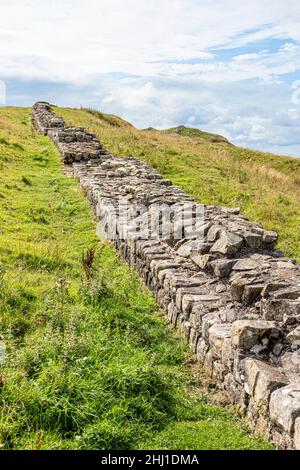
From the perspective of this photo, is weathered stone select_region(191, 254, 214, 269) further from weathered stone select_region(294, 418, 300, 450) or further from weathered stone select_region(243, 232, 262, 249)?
weathered stone select_region(294, 418, 300, 450)

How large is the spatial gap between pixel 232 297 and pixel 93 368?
2.42 meters

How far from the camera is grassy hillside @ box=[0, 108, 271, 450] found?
4660mm

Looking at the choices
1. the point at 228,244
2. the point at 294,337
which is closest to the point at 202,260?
the point at 228,244

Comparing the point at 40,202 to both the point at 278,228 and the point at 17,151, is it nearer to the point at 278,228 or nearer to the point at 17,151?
the point at 278,228

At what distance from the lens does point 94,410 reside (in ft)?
15.8

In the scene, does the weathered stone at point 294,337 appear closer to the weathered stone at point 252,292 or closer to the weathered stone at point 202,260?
the weathered stone at point 252,292

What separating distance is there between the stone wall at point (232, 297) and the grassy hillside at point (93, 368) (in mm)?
305

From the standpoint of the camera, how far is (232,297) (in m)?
6.96

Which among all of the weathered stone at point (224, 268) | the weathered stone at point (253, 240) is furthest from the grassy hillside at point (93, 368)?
the weathered stone at point (253, 240)

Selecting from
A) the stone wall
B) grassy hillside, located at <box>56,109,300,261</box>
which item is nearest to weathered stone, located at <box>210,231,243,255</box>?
the stone wall

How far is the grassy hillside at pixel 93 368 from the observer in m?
4.66

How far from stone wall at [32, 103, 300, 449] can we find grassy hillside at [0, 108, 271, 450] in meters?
0.30

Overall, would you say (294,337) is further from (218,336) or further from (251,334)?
(218,336)

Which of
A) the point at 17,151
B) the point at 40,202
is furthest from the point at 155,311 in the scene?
the point at 17,151
